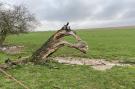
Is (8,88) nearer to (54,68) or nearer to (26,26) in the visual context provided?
(54,68)

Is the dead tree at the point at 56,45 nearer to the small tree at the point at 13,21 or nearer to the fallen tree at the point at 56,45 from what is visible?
the fallen tree at the point at 56,45

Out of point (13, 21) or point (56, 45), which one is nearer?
point (56, 45)

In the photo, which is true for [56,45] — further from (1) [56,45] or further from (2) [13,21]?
(2) [13,21]

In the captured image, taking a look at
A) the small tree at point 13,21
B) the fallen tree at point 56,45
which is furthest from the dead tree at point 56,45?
the small tree at point 13,21

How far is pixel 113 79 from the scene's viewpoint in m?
17.3

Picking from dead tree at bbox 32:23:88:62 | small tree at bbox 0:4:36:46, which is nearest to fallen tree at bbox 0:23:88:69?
dead tree at bbox 32:23:88:62

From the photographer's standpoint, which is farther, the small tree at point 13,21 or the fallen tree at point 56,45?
the small tree at point 13,21

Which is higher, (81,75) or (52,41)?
(52,41)

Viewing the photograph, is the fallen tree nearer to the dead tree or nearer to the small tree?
the dead tree

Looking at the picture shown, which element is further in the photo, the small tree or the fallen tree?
the small tree

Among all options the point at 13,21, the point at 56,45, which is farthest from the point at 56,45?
the point at 13,21

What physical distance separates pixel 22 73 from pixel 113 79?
4877 millimetres

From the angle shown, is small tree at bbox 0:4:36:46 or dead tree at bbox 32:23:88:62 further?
small tree at bbox 0:4:36:46

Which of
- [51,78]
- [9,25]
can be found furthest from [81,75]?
[9,25]
